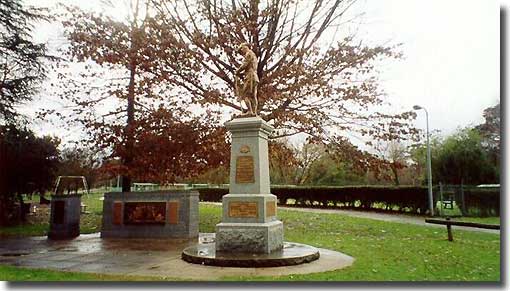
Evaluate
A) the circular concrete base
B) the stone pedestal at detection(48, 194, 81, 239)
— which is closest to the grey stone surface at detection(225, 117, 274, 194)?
the circular concrete base

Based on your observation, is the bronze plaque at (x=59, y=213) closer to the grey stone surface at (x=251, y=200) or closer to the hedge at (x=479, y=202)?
the grey stone surface at (x=251, y=200)

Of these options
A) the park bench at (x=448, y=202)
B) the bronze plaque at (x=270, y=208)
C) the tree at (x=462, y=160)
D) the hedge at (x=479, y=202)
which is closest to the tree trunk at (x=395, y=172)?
the tree at (x=462, y=160)

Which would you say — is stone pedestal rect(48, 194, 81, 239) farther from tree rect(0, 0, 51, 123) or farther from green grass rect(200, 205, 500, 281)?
green grass rect(200, 205, 500, 281)

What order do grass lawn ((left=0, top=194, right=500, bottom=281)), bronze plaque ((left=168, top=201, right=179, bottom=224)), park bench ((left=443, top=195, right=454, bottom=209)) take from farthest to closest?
1. park bench ((left=443, top=195, right=454, bottom=209))
2. bronze plaque ((left=168, top=201, right=179, bottom=224))
3. grass lawn ((left=0, top=194, right=500, bottom=281))

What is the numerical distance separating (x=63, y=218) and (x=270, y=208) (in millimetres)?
4670

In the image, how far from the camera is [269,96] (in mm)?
7996

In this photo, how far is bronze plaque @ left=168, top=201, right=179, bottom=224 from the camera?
26.2ft

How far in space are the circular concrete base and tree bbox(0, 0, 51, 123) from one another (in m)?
4.73

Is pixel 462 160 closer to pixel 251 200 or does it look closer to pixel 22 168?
pixel 251 200

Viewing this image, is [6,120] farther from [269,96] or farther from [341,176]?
[341,176]

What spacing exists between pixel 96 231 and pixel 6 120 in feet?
10.2

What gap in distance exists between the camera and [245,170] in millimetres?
5586

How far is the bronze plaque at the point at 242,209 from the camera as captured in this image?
541cm

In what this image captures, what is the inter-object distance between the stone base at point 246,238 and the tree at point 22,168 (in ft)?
18.3
